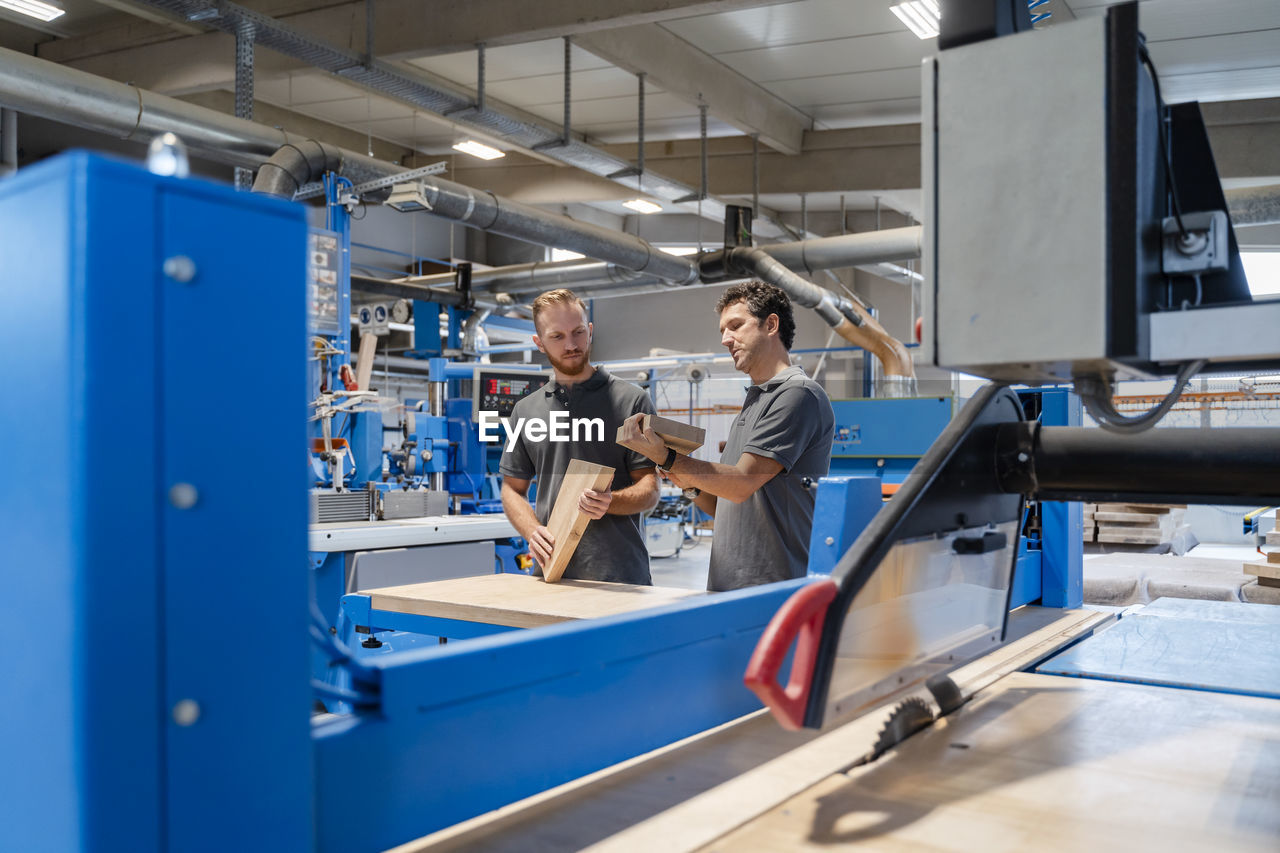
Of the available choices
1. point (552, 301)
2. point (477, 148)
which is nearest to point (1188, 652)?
point (552, 301)

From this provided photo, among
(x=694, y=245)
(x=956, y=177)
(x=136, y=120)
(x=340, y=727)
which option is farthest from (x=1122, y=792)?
(x=694, y=245)

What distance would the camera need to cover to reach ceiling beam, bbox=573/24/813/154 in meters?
→ 6.30

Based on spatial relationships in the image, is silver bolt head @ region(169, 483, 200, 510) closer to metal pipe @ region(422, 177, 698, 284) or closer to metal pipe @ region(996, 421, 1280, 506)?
metal pipe @ region(996, 421, 1280, 506)

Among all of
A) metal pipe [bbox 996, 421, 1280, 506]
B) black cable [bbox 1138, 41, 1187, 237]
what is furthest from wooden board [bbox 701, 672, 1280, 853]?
black cable [bbox 1138, 41, 1187, 237]

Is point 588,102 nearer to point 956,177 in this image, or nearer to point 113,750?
point 956,177

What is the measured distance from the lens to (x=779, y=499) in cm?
227

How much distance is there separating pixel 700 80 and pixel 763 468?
17.9ft

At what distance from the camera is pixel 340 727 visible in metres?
0.74

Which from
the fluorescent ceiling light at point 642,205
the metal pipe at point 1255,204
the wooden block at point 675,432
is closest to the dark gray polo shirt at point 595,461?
the wooden block at point 675,432

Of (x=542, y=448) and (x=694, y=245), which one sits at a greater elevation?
(x=694, y=245)

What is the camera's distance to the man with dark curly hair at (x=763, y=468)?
2.20m

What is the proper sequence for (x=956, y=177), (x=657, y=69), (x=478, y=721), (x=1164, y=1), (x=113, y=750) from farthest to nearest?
(x=657, y=69) < (x=1164, y=1) < (x=956, y=177) < (x=478, y=721) < (x=113, y=750)

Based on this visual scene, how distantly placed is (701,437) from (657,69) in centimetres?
517

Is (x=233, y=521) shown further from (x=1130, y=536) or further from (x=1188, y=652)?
(x=1130, y=536)
